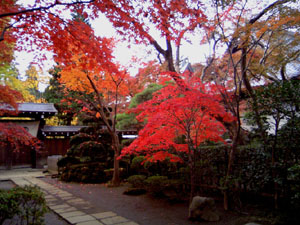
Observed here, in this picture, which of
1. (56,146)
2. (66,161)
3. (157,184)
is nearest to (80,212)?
(157,184)

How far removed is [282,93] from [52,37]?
193 inches

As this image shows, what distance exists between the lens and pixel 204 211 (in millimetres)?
4914

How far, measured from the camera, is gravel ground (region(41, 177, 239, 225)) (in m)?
5.01

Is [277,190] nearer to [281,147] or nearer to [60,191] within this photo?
[281,147]

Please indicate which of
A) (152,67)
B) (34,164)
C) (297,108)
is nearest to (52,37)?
(297,108)

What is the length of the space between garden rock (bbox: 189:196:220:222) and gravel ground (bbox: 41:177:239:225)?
0.12m

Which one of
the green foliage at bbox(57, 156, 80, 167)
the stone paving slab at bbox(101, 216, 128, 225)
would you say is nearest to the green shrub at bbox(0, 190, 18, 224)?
the stone paving slab at bbox(101, 216, 128, 225)

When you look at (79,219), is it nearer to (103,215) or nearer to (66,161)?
(103,215)

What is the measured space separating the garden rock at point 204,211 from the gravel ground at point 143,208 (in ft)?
0.41

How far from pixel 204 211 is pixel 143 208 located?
180cm

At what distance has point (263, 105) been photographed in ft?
15.9

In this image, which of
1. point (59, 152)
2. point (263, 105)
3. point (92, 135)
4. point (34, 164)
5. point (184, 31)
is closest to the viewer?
point (263, 105)

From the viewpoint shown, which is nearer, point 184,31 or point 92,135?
point 184,31

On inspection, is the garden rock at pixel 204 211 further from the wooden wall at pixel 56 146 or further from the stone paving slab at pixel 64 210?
the wooden wall at pixel 56 146
